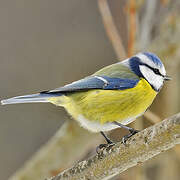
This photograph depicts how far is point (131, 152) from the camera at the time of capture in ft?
3.21

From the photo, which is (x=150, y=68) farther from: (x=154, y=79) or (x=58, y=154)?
(x=58, y=154)

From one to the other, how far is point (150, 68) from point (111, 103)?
0.65ft

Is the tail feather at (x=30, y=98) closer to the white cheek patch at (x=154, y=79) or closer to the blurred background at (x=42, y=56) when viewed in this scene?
the white cheek patch at (x=154, y=79)

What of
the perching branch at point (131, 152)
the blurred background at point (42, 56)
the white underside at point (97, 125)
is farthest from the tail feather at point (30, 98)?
the blurred background at point (42, 56)

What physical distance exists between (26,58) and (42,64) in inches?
4.5

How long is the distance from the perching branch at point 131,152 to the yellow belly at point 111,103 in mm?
226

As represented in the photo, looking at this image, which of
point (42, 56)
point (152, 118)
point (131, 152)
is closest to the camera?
point (131, 152)

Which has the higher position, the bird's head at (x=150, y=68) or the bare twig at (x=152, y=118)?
the bird's head at (x=150, y=68)

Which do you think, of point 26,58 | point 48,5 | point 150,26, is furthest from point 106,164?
point 48,5

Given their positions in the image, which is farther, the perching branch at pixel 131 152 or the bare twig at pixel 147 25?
the bare twig at pixel 147 25

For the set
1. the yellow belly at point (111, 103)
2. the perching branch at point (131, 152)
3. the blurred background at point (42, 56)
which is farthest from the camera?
the blurred background at point (42, 56)

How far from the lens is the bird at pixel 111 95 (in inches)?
50.5

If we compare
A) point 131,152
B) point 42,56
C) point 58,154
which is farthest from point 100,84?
point 42,56

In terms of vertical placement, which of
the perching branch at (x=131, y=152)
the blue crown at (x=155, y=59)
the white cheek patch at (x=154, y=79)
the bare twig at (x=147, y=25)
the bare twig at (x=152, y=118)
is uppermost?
the bare twig at (x=147, y=25)
